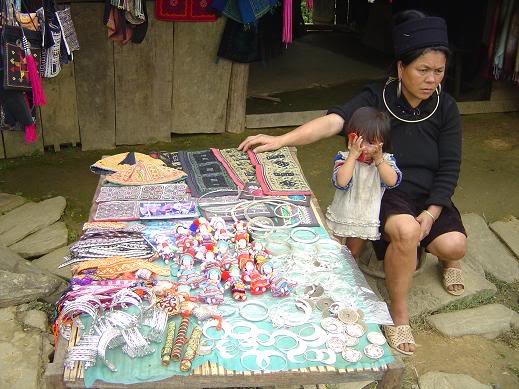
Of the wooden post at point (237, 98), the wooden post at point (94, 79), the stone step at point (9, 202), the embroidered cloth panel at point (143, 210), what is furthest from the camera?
the wooden post at point (237, 98)

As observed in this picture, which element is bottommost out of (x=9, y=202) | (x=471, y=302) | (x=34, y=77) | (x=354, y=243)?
(x=471, y=302)

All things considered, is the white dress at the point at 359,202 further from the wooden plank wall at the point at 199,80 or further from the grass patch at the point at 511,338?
the wooden plank wall at the point at 199,80

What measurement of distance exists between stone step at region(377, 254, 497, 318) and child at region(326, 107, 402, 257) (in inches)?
27.6

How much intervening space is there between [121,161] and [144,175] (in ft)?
0.67

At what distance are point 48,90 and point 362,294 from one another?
3666 millimetres

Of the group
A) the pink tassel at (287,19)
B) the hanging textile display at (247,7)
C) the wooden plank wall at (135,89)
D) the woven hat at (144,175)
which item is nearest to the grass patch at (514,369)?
the woven hat at (144,175)

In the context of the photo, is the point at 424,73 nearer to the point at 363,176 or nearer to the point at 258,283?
the point at 363,176

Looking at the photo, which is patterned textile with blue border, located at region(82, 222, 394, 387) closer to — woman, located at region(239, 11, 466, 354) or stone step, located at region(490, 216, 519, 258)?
woman, located at region(239, 11, 466, 354)

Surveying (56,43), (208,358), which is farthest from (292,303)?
(56,43)

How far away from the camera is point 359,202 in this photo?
9.26ft

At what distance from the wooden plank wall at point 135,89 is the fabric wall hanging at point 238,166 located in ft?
6.98

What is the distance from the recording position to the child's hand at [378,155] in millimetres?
2556

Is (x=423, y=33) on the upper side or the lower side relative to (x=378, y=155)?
upper

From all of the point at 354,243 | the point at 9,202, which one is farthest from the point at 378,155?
the point at 9,202
